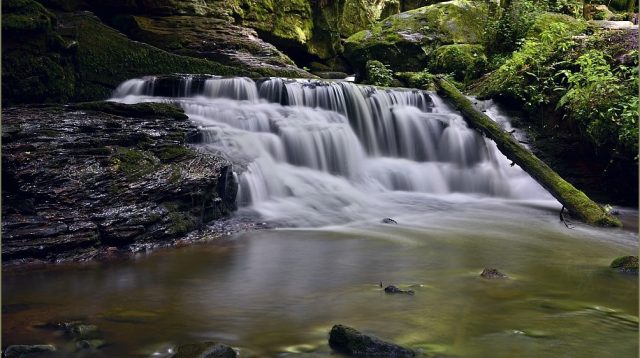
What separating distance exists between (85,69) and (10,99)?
2.11 meters

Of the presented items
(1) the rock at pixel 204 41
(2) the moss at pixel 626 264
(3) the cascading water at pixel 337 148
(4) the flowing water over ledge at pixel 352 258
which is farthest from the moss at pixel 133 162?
(1) the rock at pixel 204 41

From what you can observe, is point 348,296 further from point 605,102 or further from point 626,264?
point 605,102

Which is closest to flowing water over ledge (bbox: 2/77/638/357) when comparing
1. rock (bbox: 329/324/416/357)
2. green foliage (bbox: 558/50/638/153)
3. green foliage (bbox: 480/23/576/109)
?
rock (bbox: 329/324/416/357)

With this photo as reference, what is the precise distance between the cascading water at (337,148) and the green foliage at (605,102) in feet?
4.87

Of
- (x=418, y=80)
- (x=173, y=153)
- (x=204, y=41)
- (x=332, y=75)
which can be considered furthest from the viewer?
(x=332, y=75)

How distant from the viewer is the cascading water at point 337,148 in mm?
7758

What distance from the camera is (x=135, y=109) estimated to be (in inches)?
281

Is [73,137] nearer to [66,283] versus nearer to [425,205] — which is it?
[66,283]

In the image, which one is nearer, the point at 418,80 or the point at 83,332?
the point at 83,332

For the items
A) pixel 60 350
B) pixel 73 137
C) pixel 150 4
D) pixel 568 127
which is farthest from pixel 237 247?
pixel 150 4

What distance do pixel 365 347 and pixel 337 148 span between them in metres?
6.78

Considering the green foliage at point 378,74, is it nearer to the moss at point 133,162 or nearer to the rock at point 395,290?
the moss at point 133,162

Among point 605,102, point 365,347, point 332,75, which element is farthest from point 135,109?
point 332,75

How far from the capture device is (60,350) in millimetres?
2906
